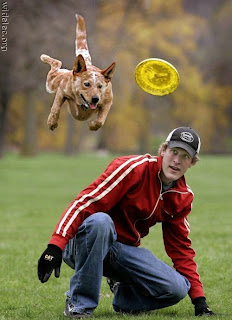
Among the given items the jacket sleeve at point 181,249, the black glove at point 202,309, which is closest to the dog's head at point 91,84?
the jacket sleeve at point 181,249

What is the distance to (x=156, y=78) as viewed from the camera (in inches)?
181

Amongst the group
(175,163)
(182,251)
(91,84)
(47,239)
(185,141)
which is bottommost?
(47,239)

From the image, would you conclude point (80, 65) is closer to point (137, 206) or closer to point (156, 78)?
point (156, 78)

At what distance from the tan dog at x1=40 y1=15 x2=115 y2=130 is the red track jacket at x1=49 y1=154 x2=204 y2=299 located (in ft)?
1.30

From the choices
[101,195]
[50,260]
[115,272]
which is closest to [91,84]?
[101,195]

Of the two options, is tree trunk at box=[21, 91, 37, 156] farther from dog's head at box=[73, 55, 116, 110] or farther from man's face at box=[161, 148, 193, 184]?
dog's head at box=[73, 55, 116, 110]

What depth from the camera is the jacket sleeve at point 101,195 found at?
14.5ft

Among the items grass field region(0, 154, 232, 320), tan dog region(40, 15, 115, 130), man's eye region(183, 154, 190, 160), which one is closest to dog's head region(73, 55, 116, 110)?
tan dog region(40, 15, 115, 130)

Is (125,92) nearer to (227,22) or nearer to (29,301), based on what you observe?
(227,22)

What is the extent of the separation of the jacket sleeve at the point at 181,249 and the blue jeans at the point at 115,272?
3.4 inches

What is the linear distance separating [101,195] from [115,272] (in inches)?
24.7

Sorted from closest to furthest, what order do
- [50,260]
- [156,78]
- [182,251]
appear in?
[50,260]
[156,78]
[182,251]

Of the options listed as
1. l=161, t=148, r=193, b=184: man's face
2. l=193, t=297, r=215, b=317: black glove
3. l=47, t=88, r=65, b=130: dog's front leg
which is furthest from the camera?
l=193, t=297, r=215, b=317: black glove

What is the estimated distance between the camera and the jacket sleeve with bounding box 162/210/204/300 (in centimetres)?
493
